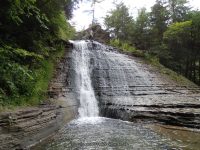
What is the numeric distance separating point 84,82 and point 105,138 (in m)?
8.39

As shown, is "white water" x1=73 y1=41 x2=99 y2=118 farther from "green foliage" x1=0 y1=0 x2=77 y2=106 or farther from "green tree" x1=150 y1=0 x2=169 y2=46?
"green tree" x1=150 y1=0 x2=169 y2=46

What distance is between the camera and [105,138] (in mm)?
9570

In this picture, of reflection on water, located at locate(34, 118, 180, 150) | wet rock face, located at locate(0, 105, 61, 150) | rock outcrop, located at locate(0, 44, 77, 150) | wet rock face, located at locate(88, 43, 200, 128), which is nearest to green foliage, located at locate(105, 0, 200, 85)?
wet rock face, located at locate(88, 43, 200, 128)

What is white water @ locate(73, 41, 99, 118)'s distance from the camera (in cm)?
1519

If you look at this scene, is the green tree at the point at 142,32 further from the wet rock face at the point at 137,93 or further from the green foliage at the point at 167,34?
the wet rock face at the point at 137,93

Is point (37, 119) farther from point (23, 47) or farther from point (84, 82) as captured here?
point (84, 82)

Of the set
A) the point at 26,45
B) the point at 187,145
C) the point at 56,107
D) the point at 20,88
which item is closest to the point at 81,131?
the point at 56,107

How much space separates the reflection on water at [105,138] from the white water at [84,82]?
2708 millimetres

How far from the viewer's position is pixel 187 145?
8.70 meters

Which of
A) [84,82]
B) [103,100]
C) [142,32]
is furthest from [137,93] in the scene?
[142,32]

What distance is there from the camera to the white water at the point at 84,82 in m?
15.2

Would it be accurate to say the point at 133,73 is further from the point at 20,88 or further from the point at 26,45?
the point at 20,88

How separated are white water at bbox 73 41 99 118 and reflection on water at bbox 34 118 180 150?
2.71 m

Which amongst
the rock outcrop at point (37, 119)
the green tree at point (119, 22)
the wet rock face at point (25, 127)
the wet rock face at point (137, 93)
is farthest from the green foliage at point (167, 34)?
the wet rock face at point (25, 127)
